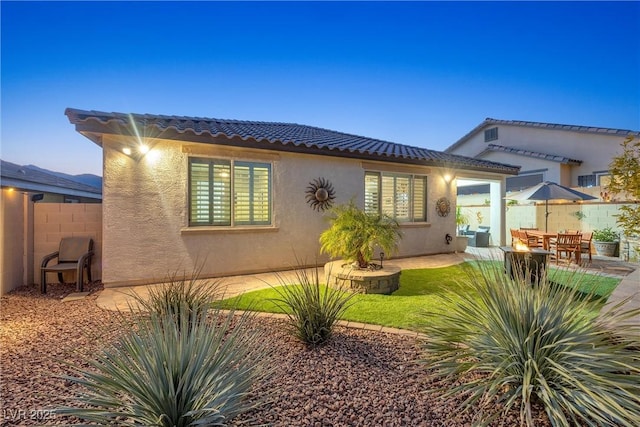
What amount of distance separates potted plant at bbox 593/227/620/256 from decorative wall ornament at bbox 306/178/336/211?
1197 centimetres

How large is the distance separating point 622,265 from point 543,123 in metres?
14.0

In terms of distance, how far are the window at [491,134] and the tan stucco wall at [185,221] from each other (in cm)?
1829

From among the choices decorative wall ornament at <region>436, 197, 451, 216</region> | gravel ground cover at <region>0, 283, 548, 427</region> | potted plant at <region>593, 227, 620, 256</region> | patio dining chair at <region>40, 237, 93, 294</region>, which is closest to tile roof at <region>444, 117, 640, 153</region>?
potted plant at <region>593, 227, 620, 256</region>

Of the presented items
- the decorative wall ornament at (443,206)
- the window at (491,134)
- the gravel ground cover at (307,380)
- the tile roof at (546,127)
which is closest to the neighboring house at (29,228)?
the gravel ground cover at (307,380)

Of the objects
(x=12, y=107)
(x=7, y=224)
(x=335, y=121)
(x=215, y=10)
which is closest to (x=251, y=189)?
(x=7, y=224)

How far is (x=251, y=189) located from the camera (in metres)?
8.79

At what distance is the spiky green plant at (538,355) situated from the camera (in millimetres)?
2363

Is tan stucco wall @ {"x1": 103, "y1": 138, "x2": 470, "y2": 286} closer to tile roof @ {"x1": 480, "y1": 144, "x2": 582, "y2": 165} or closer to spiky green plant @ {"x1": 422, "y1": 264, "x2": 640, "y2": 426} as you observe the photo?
spiky green plant @ {"x1": 422, "y1": 264, "x2": 640, "y2": 426}

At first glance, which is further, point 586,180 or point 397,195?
point 586,180

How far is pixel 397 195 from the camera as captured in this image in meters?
11.5

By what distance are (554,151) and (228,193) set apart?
71.6 ft

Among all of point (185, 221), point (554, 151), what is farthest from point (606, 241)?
point (185, 221)

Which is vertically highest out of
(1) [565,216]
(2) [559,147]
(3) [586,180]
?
(2) [559,147]

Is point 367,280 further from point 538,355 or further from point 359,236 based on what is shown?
point 538,355
